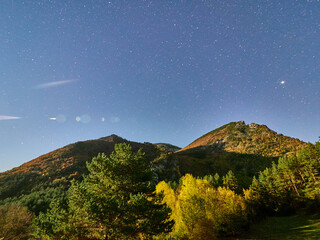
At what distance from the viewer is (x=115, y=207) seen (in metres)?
9.14

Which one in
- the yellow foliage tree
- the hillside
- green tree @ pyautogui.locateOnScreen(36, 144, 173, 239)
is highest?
green tree @ pyautogui.locateOnScreen(36, 144, 173, 239)

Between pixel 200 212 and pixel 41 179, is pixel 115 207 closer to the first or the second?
pixel 200 212

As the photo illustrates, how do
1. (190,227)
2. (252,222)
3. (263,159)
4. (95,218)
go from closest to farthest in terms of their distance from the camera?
(95,218)
(190,227)
(252,222)
(263,159)

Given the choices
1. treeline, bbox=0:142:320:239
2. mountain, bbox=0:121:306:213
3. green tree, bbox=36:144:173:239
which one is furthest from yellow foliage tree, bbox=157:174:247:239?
mountain, bbox=0:121:306:213

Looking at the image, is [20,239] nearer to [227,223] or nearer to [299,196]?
[227,223]

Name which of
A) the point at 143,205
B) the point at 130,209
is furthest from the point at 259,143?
the point at 130,209

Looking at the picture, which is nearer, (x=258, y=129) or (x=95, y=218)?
(x=95, y=218)

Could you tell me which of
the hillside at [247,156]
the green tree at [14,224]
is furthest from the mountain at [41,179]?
the hillside at [247,156]

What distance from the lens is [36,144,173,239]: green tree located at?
8375mm

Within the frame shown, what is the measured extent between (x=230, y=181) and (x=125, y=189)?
52.5 m

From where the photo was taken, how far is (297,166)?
124 ft

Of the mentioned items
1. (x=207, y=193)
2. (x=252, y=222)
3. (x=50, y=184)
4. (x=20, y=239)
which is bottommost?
(x=252, y=222)

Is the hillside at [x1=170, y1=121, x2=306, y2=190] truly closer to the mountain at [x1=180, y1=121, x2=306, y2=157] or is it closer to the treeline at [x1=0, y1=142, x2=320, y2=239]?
the mountain at [x1=180, y1=121, x2=306, y2=157]

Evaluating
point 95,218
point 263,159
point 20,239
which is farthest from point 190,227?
point 263,159
